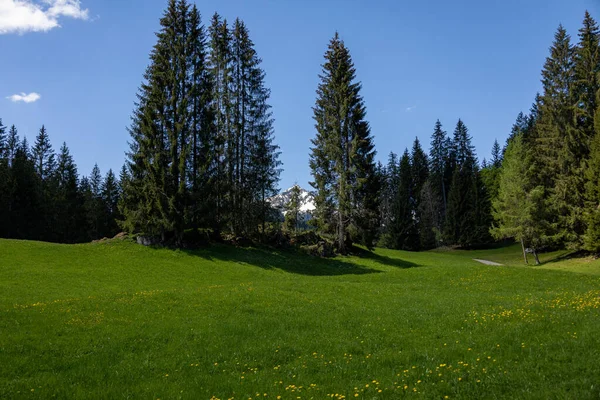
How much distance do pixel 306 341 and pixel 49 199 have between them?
222ft

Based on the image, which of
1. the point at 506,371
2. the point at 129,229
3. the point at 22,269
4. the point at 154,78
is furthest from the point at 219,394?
the point at 154,78

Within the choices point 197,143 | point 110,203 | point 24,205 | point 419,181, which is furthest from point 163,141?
point 419,181

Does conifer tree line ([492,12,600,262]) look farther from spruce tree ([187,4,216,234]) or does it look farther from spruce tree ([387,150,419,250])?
spruce tree ([187,4,216,234])

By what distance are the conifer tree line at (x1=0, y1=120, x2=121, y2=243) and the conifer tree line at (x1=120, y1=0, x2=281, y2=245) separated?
2124 cm

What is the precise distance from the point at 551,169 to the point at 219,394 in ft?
161

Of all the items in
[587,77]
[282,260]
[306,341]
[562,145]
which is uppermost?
[587,77]

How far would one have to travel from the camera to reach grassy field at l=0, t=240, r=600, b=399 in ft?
25.6

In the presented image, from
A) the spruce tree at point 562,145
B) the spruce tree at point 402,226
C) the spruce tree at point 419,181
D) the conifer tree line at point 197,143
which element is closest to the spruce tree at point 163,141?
the conifer tree line at point 197,143

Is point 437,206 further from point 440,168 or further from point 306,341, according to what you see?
point 306,341

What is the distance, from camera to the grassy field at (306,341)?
7801 millimetres

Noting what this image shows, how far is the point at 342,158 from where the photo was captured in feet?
139

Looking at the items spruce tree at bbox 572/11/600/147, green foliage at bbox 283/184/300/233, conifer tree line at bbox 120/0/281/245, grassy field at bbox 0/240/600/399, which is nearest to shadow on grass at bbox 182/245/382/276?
conifer tree line at bbox 120/0/281/245

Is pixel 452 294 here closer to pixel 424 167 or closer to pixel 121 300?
pixel 121 300

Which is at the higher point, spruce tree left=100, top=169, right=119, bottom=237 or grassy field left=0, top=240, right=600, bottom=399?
spruce tree left=100, top=169, right=119, bottom=237
